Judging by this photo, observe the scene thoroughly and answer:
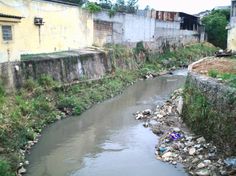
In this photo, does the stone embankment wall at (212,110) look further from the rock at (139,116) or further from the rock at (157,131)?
the rock at (139,116)

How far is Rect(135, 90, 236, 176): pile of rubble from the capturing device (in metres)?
9.02

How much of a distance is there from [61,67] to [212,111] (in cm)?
869

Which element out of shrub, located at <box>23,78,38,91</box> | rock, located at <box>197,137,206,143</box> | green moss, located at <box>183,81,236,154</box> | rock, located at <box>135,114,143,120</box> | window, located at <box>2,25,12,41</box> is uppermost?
window, located at <box>2,25,12,41</box>

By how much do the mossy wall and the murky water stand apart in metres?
1.52

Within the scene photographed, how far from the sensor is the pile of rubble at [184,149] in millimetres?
9023

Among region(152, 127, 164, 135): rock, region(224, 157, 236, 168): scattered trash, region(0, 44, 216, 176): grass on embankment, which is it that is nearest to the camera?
region(224, 157, 236, 168): scattered trash

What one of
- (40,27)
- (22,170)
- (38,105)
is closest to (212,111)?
(22,170)

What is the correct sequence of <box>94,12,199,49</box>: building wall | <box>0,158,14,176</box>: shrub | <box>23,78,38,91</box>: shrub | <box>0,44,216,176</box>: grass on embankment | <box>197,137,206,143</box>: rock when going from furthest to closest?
<box>94,12,199,49</box>: building wall, <box>23,78,38,91</box>: shrub, <box>197,137,206,143</box>: rock, <box>0,44,216,176</box>: grass on embankment, <box>0,158,14,176</box>: shrub

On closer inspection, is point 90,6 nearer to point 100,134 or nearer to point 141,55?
point 141,55

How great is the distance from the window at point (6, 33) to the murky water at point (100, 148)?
385cm

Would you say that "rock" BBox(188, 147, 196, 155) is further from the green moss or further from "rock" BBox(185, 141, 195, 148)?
the green moss

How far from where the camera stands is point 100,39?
24.0 meters

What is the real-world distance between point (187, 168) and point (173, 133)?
252 centimetres

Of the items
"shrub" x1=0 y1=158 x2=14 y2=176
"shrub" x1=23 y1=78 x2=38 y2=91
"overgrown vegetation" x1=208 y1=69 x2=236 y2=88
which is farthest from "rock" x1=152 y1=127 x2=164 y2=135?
"shrub" x1=0 y1=158 x2=14 y2=176
